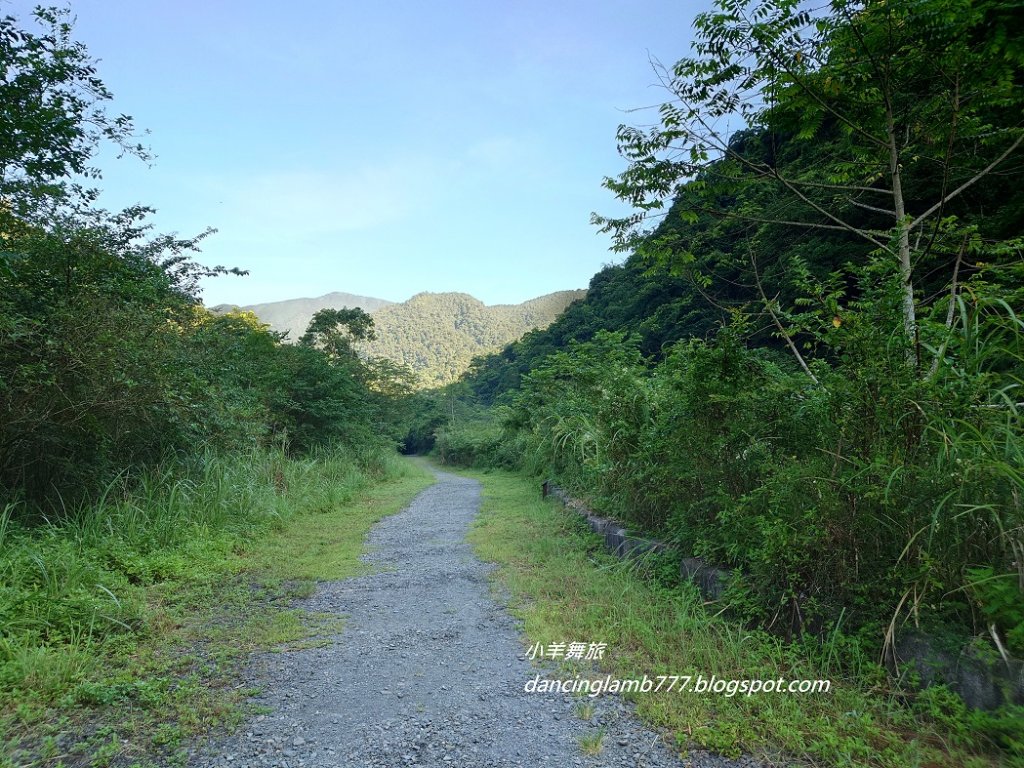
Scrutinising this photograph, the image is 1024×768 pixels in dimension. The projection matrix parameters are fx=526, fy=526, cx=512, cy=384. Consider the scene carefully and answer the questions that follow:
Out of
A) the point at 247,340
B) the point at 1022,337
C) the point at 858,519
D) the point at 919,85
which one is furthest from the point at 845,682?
the point at 247,340

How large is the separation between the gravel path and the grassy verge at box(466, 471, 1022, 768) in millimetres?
182

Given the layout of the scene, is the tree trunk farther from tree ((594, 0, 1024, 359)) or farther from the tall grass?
the tall grass

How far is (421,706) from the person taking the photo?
2430mm

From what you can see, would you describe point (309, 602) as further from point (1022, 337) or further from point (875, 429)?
point (1022, 337)

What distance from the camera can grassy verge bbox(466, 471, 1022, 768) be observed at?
1.99m

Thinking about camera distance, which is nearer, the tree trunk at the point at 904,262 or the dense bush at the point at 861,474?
the dense bush at the point at 861,474

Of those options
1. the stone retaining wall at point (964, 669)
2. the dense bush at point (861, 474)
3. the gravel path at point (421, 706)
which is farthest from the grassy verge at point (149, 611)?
the stone retaining wall at point (964, 669)

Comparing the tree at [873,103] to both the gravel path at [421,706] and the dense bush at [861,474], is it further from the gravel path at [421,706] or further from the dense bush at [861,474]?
the gravel path at [421,706]

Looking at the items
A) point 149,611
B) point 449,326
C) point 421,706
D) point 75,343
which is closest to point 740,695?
point 421,706

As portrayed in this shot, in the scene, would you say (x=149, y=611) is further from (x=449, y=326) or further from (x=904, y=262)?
(x=449, y=326)

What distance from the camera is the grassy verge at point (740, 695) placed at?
199 centimetres

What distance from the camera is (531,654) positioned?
298cm

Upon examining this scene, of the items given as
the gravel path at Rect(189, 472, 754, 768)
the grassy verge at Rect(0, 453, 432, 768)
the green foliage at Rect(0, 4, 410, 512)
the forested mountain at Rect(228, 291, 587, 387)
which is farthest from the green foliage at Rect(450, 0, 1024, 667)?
the forested mountain at Rect(228, 291, 587, 387)

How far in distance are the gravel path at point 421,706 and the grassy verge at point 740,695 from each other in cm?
18
